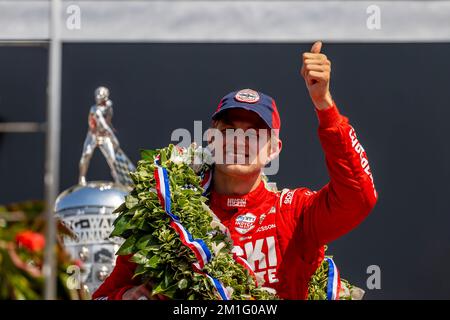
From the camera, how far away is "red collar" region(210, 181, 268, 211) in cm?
261

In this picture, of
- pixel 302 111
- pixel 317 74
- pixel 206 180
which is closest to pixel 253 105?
pixel 206 180

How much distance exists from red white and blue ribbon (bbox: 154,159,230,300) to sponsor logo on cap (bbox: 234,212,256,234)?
253 millimetres

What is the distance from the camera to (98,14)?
466 centimetres

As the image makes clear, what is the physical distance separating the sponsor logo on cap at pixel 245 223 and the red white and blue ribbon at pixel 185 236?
0.83ft

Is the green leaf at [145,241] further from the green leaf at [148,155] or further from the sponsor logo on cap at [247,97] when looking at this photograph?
the sponsor logo on cap at [247,97]

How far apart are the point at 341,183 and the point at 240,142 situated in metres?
0.34

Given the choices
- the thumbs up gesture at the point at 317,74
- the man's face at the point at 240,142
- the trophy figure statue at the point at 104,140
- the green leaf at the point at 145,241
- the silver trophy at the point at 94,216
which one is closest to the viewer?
the thumbs up gesture at the point at 317,74

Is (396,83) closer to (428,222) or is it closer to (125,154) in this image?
(428,222)

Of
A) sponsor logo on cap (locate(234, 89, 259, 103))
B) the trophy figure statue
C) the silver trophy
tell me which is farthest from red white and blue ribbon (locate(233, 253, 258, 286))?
the trophy figure statue

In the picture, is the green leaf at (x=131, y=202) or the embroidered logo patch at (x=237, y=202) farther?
the embroidered logo patch at (x=237, y=202)

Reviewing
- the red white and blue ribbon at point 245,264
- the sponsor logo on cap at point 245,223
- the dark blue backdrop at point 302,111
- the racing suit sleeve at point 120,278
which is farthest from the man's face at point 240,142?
the dark blue backdrop at point 302,111

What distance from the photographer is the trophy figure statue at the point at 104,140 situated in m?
4.29

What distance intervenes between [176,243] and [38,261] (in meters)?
0.57
